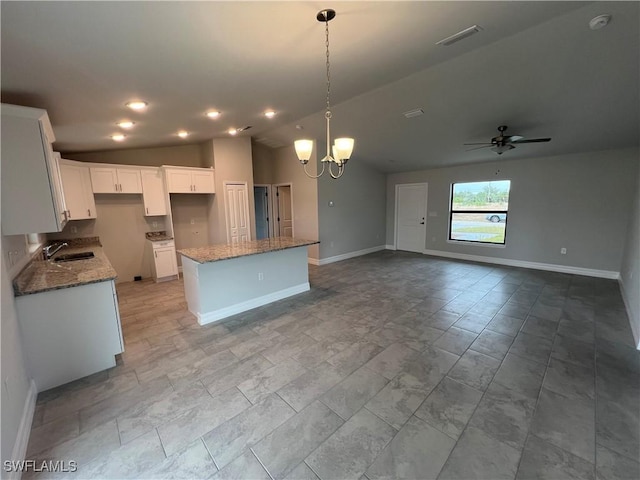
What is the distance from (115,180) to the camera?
4.65 meters

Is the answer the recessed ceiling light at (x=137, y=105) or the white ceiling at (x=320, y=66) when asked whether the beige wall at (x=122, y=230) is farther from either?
the recessed ceiling light at (x=137, y=105)

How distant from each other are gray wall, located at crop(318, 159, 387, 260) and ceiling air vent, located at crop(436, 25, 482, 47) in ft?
12.8

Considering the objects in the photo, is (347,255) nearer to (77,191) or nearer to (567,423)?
(567,423)

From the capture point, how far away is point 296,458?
158 cm

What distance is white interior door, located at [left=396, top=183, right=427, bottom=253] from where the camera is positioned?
7.27 m

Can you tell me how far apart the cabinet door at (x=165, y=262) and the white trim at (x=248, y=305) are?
6.86 feet

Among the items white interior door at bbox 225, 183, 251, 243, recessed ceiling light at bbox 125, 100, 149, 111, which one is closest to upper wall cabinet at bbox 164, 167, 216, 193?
white interior door at bbox 225, 183, 251, 243

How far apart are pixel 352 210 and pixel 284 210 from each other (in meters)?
1.86

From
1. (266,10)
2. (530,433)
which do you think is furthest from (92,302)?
(530,433)

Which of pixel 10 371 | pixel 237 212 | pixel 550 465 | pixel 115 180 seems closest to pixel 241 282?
pixel 10 371

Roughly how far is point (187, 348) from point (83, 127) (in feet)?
9.88

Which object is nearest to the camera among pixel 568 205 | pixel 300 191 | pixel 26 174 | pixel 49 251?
pixel 26 174

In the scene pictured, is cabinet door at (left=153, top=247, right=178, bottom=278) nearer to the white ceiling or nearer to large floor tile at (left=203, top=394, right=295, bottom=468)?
the white ceiling

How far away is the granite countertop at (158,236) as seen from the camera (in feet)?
16.7
